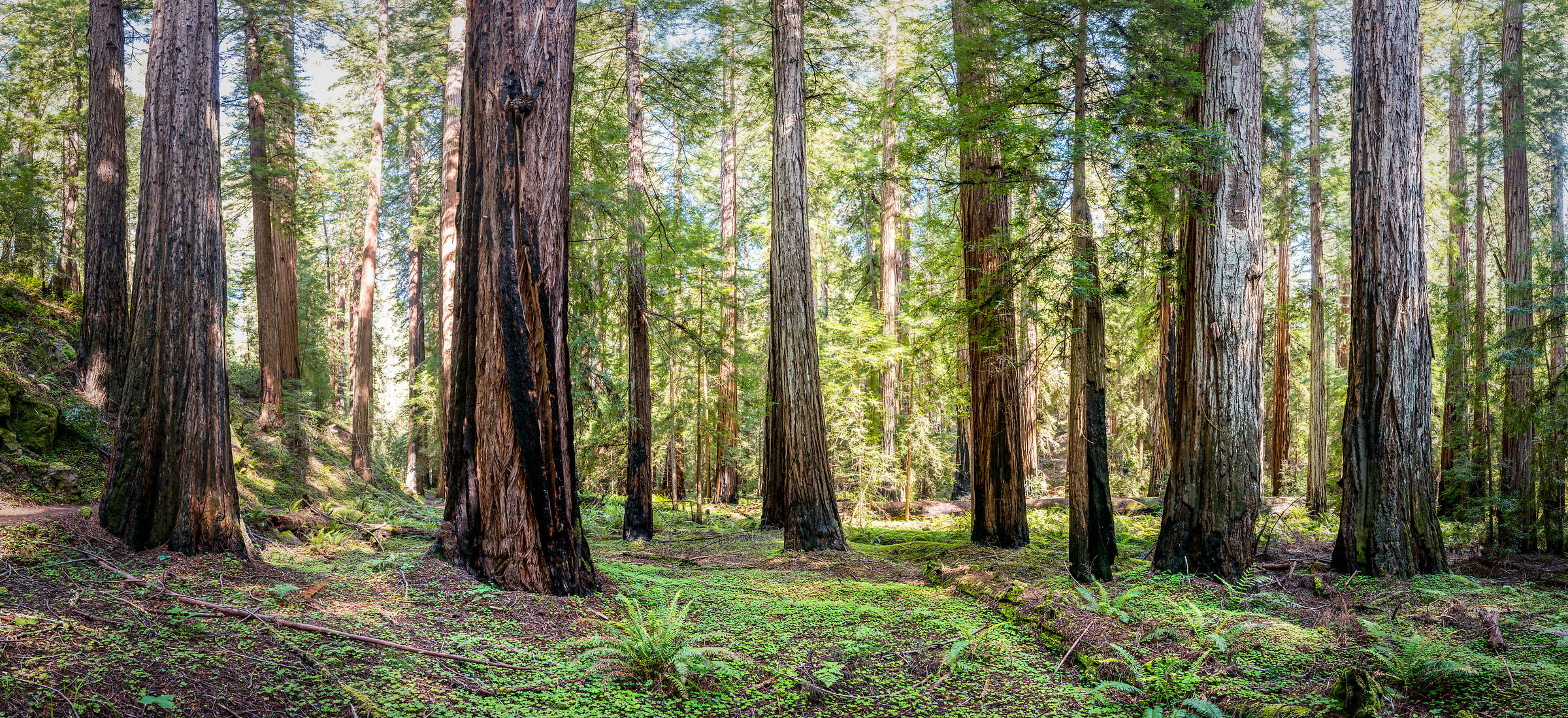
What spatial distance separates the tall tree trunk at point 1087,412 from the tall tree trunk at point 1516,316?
560 cm

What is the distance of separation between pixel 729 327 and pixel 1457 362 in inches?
487

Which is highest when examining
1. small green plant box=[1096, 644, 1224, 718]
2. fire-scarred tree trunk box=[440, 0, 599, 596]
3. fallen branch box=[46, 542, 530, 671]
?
fire-scarred tree trunk box=[440, 0, 599, 596]

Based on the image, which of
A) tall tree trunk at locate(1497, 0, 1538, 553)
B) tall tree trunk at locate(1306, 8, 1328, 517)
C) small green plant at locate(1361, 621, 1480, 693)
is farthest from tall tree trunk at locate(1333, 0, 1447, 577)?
tall tree trunk at locate(1306, 8, 1328, 517)

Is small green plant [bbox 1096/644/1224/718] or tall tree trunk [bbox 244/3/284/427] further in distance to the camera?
tall tree trunk [bbox 244/3/284/427]

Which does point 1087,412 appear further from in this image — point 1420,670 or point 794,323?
point 794,323

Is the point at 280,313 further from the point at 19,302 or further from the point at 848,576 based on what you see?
the point at 848,576

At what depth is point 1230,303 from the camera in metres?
7.00

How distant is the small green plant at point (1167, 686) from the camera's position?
3506mm

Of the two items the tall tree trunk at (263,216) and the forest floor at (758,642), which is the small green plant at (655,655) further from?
the tall tree trunk at (263,216)

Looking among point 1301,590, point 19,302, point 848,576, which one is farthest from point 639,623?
point 19,302

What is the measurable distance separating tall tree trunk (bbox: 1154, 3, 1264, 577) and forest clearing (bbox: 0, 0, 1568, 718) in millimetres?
39

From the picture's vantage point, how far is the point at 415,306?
23.6 m

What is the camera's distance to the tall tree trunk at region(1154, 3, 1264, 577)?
6.87 meters

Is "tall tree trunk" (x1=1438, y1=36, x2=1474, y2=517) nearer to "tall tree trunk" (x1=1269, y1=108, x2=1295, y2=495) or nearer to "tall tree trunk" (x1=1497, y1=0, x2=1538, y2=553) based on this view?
"tall tree trunk" (x1=1497, y1=0, x2=1538, y2=553)
